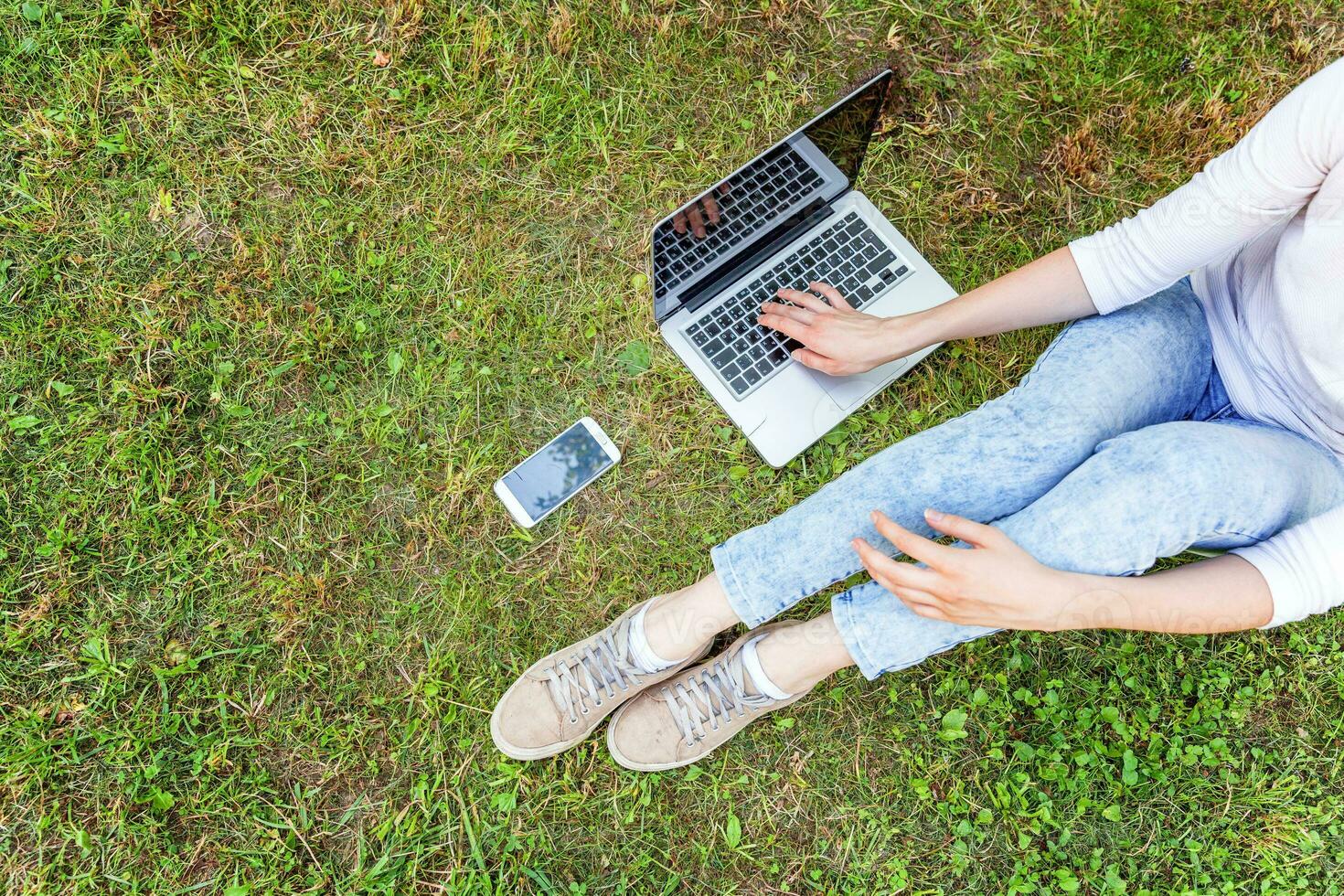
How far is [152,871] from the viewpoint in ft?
8.14

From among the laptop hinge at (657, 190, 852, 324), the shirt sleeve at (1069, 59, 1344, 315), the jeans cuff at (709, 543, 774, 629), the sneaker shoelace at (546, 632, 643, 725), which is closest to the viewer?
the shirt sleeve at (1069, 59, 1344, 315)

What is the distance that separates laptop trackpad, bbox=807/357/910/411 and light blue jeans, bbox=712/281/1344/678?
1.88 feet

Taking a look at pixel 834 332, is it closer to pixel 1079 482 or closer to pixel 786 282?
pixel 786 282

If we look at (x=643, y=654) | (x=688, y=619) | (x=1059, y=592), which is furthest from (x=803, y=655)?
(x=1059, y=592)

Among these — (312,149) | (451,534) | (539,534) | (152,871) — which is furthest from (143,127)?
(152,871)

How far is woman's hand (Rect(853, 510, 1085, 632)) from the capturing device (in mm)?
1858

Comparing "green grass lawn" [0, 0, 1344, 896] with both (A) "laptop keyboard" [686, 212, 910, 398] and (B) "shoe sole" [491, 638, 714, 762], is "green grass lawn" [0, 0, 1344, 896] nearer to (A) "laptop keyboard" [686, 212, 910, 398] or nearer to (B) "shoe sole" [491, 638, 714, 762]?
(B) "shoe sole" [491, 638, 714, 762]

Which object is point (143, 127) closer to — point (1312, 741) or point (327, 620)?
point (327, 620)

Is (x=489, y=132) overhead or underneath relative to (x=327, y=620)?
overhead

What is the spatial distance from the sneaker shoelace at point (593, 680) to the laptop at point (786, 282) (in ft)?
2.62

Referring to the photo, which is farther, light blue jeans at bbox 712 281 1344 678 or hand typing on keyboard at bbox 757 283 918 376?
hand typing on keyboard at bbox 757 283 918 376

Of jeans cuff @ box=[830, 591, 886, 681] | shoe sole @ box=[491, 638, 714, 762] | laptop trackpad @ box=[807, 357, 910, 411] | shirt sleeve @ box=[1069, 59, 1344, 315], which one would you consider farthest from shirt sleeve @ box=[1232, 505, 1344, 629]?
shoe sole @ box=[491, 638, 714, 762]

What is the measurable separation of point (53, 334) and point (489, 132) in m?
1.60

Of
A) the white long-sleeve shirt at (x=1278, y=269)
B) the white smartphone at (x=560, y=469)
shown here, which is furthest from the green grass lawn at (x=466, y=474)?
the white long-sleeve shirt at (x=1278, y=269)
